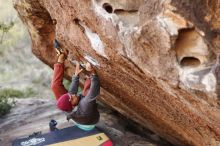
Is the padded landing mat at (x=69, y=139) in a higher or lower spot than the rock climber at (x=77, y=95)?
lower

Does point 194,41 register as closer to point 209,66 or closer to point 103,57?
point 209,66

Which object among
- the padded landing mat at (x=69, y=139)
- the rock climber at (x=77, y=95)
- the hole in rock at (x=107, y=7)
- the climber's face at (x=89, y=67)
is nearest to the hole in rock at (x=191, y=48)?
the hole in rock at (x=107, y=7)

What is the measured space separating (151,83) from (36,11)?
3.40 metres

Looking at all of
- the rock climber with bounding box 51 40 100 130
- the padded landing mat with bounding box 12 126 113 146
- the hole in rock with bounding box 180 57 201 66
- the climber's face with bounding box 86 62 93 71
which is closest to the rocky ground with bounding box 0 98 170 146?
the padded landing mat with bounding box 12 126 113 146

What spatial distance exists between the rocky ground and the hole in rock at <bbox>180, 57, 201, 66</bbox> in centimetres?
363

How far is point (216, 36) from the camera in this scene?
512 cm

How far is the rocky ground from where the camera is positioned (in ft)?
30.0

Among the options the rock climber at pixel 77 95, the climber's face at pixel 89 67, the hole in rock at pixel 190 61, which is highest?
the hole in rock at pixel 190 61

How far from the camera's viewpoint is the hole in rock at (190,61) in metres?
5.42

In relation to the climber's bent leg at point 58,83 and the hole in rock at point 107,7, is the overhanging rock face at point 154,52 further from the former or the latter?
the climber's bent leg at point 58,83

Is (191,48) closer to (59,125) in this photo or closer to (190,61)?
(190,61)

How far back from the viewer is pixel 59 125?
9.50 m

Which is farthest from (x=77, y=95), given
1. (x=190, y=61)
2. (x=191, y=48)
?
(x=191, y=48)

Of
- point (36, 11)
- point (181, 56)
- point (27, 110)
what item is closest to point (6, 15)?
point (27, 110)
